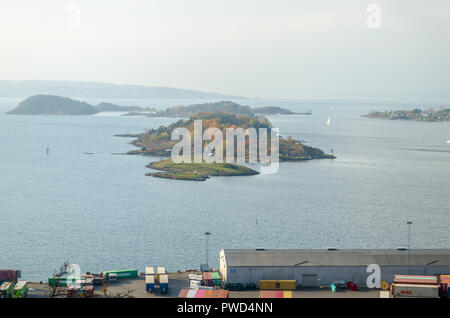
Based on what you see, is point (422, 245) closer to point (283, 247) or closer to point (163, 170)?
point (283, 247)

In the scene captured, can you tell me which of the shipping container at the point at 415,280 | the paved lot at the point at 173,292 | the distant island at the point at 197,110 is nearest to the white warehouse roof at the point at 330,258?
the paved lot at the point at 173,292

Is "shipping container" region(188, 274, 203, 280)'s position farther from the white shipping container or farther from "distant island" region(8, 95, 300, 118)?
"distant island" region(8, 95, 300, 118)

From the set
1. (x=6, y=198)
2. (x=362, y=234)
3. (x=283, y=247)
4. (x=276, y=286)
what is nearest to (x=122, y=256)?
(x=283, y=247)

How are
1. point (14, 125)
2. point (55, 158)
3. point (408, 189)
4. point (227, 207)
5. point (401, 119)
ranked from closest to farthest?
point (227, 207) → point (408, 189) → point (55, 158) → point (14, 125) → point (401, 119)

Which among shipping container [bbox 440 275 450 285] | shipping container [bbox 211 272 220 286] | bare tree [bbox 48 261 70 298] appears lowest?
shipping container [bbox 211 272 220 286]

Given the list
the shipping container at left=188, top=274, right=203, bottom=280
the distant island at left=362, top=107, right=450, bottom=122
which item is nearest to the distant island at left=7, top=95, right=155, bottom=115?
the distant island at left=362, top=107, right=450, bottom=122

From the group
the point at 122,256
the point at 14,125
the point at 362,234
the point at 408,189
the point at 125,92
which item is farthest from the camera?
the point at 125,92

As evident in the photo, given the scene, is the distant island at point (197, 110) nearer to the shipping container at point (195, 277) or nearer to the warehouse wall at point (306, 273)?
the shipping container at point (195, 277)
